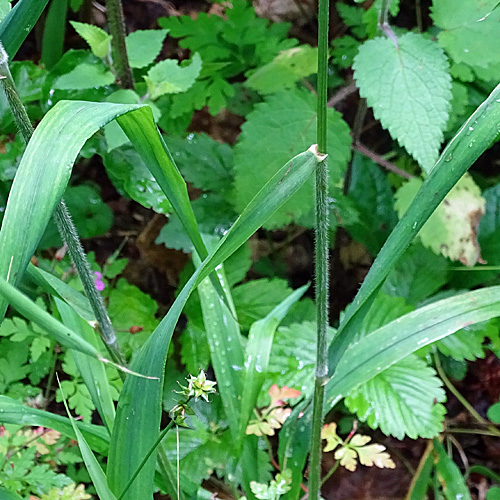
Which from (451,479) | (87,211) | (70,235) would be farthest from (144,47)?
(451,479)

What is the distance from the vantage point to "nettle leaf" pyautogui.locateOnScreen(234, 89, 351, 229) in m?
1.02

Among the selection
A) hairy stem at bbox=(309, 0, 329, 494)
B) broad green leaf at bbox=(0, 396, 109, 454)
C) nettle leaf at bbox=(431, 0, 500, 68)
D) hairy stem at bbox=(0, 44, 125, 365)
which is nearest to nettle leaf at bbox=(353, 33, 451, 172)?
nettle leaf at bbox=(431, 0, 500, 68)

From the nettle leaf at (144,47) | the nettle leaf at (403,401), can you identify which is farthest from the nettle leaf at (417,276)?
the nettle leaf at (144,47)

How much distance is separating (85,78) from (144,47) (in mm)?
146

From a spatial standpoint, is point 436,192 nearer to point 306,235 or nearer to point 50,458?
point 50,458

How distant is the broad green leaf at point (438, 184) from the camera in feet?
1.55

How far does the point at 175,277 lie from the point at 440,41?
90 centimetres

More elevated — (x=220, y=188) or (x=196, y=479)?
(x=220, y=188)

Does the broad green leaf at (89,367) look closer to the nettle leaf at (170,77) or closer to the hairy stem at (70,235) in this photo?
the hairy stem at (70,235)

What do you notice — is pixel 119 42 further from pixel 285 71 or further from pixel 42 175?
pixel 42 175

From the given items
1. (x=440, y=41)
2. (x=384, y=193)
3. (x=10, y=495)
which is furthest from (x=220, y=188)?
(x=10, y=495)

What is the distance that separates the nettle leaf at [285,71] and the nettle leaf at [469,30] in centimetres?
28

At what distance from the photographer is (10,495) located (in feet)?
1.99

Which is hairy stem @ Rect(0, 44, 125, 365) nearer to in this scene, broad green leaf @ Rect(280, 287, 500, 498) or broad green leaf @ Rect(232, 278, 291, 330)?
broad green leaf @ Rect(280, 287, 500, 498)
